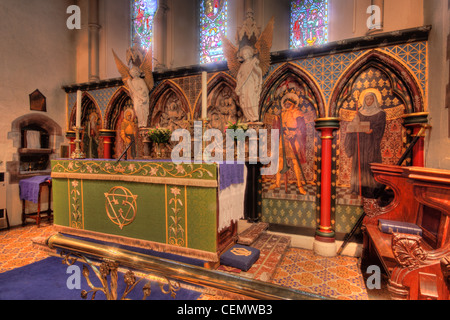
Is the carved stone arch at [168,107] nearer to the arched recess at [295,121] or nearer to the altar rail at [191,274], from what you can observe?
the arched recess at [295,121]

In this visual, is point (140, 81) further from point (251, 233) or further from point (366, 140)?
point (366, 140)

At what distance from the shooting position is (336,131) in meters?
4.70

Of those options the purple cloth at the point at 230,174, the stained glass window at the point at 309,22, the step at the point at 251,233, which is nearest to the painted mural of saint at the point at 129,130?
the step at the point at 251,233

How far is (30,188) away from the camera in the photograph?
6.11 meters

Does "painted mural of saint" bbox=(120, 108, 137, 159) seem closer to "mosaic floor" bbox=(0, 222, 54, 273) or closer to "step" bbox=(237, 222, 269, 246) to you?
"mosaic floor" bbox=(0, 222, 54, 273)

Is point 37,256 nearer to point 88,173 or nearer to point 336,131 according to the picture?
point 88,173

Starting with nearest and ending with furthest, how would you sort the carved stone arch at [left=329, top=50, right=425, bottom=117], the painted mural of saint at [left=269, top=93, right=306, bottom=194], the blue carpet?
the blue carpet, the carved stone arch at [left=329, top=50, right=425, bottom=117], the painted mural of saint at [left=269, top=93, right=306, bottom=194]

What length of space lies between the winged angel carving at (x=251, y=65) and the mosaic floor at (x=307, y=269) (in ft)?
9.14

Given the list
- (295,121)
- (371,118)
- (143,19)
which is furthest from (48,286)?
(143,19)

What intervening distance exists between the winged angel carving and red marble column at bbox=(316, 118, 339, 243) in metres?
1.41

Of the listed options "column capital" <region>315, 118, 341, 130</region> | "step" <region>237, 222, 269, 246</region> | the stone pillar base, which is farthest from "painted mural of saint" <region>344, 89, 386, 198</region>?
"step" <region>237, 222, 269, 246</region>

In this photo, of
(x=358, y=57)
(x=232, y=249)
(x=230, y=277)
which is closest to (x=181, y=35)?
(x=358, y=57)

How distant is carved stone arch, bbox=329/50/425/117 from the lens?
13.3 ft

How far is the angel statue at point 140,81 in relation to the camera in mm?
5992
